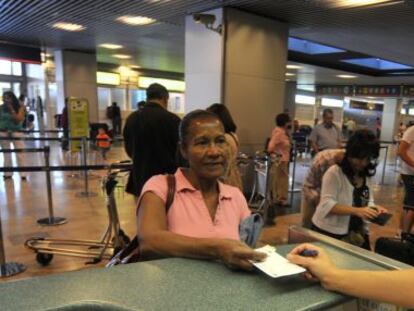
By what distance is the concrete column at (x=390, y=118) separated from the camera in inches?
682

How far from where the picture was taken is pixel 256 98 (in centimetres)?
556

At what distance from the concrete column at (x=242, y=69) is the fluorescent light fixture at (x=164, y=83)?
1062 cm

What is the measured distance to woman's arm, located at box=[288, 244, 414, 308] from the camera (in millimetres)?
890

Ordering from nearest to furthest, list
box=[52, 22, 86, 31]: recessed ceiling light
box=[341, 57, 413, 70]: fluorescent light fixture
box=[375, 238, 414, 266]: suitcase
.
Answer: box=[375, 238, 414, 266]: suitcase → box=[52, 22, 86, 31]: recessed ceiling light → box=[341, 57, 413, 70]: fluorescent light fixture

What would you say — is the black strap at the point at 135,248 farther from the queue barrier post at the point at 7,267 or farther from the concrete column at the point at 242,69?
the concrete column at the point at 242,69

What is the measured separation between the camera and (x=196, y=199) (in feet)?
4.40

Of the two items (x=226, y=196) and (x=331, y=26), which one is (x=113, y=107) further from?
(x=226, y=196)

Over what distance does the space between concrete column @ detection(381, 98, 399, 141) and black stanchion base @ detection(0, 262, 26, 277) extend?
17.8 m

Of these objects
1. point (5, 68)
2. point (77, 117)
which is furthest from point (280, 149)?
point (5, 68)

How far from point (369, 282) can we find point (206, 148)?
69 cm

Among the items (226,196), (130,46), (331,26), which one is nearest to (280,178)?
(331,26)

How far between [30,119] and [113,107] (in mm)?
3216

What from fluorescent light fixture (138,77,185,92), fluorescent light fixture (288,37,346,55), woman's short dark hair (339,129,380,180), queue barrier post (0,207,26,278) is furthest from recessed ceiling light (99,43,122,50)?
woman's short dark hair (339,129,380,180)

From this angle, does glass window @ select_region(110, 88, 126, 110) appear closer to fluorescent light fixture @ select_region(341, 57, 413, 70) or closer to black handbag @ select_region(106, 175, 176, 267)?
fluorescent light fixture @ select_region(341, 57, 413, 70)
